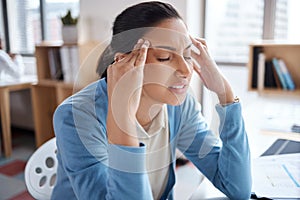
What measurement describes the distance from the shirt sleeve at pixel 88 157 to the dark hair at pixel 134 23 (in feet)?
0.44

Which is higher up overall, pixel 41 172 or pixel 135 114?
pixel 135 114

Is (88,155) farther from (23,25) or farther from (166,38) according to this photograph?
(23,25)

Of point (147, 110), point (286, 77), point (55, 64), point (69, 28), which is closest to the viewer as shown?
point (147, 110)

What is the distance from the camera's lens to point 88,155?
2.23ft

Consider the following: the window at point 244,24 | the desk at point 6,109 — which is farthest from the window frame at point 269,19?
the desk at point 6,109

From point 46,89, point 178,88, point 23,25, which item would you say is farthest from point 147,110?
point 23,25

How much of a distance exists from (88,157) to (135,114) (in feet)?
0.45

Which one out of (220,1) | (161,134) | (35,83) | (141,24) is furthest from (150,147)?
(35,83)

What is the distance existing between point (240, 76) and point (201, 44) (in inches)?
66.9

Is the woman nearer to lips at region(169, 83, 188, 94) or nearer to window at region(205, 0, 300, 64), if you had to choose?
lips at region(169, 83, 188, 94)

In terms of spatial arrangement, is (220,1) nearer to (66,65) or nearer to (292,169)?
(66,65)

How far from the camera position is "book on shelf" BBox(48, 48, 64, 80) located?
8.84 ft

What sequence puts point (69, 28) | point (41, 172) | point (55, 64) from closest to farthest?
point (41, 172) < point (69, 28) < point (55, 64)

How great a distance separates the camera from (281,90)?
1919 mm
